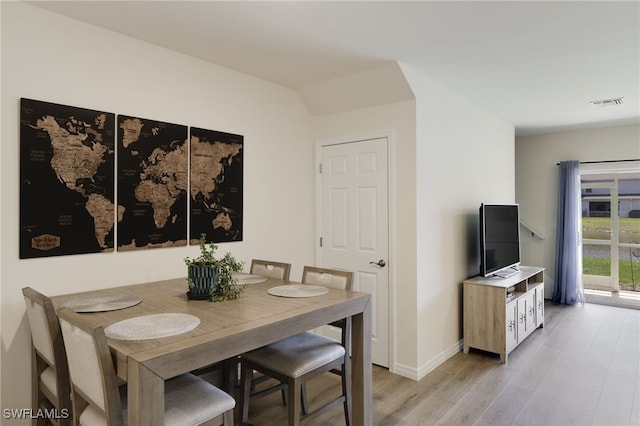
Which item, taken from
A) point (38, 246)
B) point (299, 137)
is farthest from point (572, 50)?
point (38, 246)

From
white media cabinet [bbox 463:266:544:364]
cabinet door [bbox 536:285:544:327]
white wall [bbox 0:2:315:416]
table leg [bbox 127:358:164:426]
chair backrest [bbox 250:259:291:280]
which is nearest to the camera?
table leg [bbox 127:358:164:426]

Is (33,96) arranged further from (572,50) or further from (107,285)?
(572,50)

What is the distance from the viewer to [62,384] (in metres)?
1.76

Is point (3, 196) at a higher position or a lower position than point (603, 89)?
lower

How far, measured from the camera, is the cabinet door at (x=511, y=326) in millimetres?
3588

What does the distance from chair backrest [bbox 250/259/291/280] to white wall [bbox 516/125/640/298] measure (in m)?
4.77

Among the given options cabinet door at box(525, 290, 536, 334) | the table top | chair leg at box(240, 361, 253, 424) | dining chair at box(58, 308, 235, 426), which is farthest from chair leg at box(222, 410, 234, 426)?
cabinet door at box(525, 290, 536, 334)

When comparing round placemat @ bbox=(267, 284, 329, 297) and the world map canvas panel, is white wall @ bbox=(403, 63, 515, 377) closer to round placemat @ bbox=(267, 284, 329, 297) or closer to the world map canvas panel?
round placemat @ bbox=(267, 284, 329, 297)

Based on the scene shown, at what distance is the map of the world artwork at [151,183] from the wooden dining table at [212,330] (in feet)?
1.08

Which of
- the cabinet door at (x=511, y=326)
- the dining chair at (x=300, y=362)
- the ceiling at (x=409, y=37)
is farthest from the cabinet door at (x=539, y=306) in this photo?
the dining chair at (x=300, y=362)

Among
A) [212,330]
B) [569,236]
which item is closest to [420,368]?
[212,330]

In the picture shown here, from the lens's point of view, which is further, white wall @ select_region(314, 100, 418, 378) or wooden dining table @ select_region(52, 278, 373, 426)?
white wall @ select_region(314, 100, 418, 378)

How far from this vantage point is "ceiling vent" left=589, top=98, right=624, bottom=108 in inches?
159

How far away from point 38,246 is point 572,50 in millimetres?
3695
